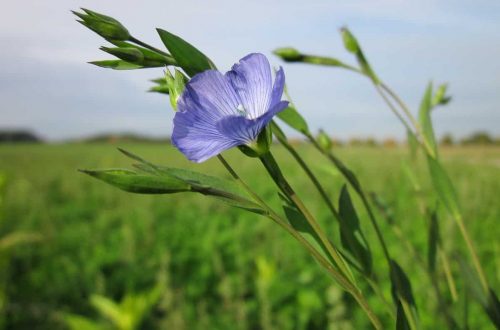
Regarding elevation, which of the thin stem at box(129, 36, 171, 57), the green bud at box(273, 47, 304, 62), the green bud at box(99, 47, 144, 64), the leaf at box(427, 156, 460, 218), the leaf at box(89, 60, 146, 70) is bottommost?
the leaf at box(427, 156, 460, 218)

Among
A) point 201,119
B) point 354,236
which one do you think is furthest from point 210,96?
point 354,236

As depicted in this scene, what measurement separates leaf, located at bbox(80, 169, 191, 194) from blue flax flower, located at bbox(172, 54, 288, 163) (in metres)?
0.01

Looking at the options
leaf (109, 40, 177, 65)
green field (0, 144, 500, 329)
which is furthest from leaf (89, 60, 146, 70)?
green field (0, 144, 500, 329)

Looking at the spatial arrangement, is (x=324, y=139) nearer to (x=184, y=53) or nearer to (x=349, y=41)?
(x=349, y=41)

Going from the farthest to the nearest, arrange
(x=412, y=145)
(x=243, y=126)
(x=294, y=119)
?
(x=412, y=145) < (x=294, y=119) < (x=243, y=126)

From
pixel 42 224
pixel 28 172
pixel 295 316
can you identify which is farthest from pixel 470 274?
pixel 28 172

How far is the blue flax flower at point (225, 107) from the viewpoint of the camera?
236 mm

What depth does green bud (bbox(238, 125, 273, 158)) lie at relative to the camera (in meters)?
0.24

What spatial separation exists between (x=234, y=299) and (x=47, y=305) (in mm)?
527

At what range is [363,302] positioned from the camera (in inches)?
9.4

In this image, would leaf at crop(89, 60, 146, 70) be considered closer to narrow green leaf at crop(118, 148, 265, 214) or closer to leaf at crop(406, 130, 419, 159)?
narrow green leaf at crop(118, 148, 265, 214)

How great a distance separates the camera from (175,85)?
0.82 feet

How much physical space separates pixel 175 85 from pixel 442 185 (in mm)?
211

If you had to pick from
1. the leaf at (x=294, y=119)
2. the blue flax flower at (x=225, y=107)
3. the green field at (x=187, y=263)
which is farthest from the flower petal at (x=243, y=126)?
the green field at (x=187, y=263)
